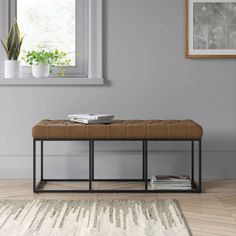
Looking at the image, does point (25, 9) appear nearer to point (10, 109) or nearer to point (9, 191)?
point (10, 109)

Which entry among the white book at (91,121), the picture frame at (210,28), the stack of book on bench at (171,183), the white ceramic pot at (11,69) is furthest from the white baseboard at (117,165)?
the picture frame at (210,28)

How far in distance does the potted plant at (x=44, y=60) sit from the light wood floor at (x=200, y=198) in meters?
0.94

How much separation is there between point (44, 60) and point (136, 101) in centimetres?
86

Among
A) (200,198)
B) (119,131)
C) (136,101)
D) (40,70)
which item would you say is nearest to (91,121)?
(119,131)

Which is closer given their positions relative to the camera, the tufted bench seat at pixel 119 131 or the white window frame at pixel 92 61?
the tufted bench seat at pixel 119 131

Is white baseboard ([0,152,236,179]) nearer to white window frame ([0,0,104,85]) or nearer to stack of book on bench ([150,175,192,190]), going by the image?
stack of book on bench ([150,175,192,190])

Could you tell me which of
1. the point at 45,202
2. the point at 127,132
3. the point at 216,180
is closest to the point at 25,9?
the point at 127,132

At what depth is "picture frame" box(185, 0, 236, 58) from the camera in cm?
464

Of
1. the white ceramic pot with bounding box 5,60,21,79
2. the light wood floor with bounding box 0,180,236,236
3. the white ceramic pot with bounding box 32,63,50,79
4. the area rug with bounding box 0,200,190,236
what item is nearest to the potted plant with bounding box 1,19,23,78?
the white ceramic pot with bounding box 5,60,21,79

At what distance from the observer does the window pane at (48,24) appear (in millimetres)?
4855

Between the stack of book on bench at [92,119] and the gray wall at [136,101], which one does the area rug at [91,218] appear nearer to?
the stack of book on bench at [92,119]

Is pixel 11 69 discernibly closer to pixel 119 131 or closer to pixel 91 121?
pixel 91 121

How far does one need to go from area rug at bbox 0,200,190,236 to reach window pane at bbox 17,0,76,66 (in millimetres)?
1611

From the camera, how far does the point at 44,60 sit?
4734 millimetres
